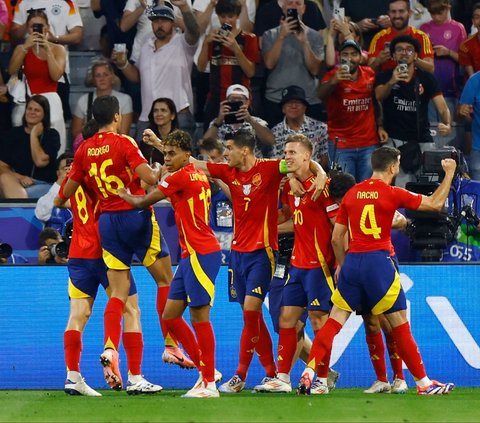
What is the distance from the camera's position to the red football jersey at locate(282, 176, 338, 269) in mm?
11398

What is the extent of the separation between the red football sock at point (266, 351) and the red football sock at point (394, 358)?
41.1 inches

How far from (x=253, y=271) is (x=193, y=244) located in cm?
81

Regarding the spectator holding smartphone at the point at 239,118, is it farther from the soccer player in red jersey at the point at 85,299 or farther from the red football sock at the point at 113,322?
the red football sock at the point at 113,322

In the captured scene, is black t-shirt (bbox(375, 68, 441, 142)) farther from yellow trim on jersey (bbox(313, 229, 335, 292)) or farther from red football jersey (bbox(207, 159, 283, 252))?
yellow trim on jersey (bbox(313, 229, 335, 292))

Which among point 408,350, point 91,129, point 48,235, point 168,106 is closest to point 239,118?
point 168,106

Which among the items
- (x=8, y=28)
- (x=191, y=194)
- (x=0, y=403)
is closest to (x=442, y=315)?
(x=191, y=194)

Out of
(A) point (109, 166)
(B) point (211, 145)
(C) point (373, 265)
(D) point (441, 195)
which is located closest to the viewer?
(D) point (441, 195)

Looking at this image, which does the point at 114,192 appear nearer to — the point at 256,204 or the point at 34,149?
the point at 256,204

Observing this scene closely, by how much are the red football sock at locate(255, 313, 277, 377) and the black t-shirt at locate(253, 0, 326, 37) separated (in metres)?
5.86

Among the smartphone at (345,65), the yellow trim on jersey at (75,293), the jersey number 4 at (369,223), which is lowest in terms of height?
the yellow trim on jersey at (75,293)

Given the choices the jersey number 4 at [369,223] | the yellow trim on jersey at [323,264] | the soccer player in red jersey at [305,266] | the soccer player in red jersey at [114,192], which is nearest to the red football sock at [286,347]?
the soccer player in red jersey at [305,266]

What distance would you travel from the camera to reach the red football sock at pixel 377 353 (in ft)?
37.8

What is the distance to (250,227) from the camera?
11.5 metres

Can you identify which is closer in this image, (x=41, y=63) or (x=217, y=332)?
(x=217, y=332)
